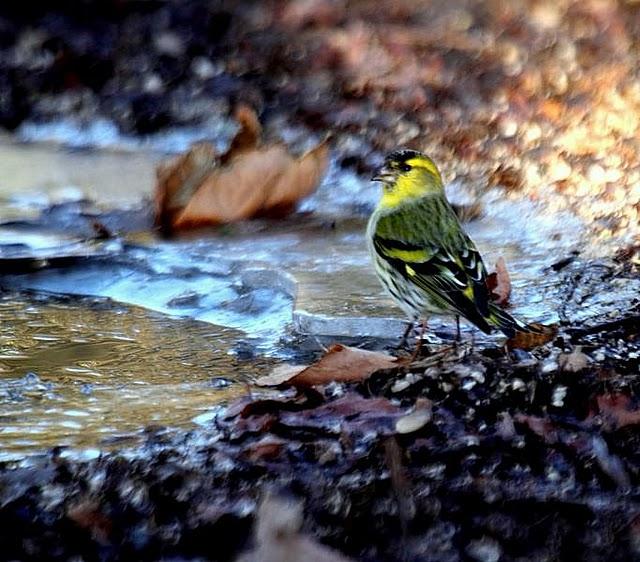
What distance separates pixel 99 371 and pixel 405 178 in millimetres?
1834

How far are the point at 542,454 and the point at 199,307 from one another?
6.79ft

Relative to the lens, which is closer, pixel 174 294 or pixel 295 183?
pixel 174 294

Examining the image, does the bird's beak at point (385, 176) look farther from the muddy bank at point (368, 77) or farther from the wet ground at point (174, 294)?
the muddy bank at point (368, 77)

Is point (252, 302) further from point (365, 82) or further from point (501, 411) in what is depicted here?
point (365, 82)

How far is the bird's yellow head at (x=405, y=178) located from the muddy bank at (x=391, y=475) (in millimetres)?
1576

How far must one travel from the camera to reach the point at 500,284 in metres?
5.75

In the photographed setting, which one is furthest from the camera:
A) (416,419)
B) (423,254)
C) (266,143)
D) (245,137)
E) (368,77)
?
(368,77)

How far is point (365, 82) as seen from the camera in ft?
32.0

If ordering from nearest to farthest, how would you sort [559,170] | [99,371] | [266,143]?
[99,371]
[559,170]
[266,143]

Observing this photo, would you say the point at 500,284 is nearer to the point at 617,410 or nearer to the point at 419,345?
the point at 419,345

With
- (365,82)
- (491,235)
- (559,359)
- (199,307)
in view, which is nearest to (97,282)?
(199,307)

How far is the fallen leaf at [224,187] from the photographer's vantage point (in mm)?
6855

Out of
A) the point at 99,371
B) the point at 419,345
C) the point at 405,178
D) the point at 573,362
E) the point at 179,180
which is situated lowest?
the point at 99,371

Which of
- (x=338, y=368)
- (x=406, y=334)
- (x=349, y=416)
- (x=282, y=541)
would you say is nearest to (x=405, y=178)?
(x=406, y=334)
